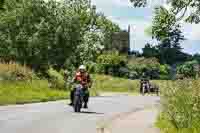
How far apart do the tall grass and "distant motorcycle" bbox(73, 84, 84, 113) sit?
8.26 meters

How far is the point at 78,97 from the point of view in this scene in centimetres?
2803

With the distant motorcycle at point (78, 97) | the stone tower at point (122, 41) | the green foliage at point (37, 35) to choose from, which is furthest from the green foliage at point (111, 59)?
the distant motorcycle at point (78, 97)

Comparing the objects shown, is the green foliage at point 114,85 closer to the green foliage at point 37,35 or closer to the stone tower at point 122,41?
the green foliage at point 37,35

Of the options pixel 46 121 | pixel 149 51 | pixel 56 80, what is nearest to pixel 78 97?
Result: pixel 46 121

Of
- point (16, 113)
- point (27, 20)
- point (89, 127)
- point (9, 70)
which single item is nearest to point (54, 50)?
point (27, 20)

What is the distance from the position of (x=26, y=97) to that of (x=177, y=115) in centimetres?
2158

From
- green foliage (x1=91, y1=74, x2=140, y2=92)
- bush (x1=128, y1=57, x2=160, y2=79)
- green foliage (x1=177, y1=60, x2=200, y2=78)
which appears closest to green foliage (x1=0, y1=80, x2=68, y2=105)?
green foliage (x1=177, y1=60, x2=200, y2=78)

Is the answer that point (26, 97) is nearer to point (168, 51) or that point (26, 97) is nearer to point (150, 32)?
point (150, 32)

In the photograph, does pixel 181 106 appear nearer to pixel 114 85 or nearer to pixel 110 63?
pixel 114 85

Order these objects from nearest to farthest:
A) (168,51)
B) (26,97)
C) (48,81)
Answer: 1. (26,97)
2. (48,81)
3. (168,51)

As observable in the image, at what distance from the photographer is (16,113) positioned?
25531 mm

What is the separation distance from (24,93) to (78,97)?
12.3m

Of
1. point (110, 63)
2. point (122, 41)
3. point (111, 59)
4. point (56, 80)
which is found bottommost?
point (56, 80)

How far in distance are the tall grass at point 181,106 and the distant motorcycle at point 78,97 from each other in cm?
826
